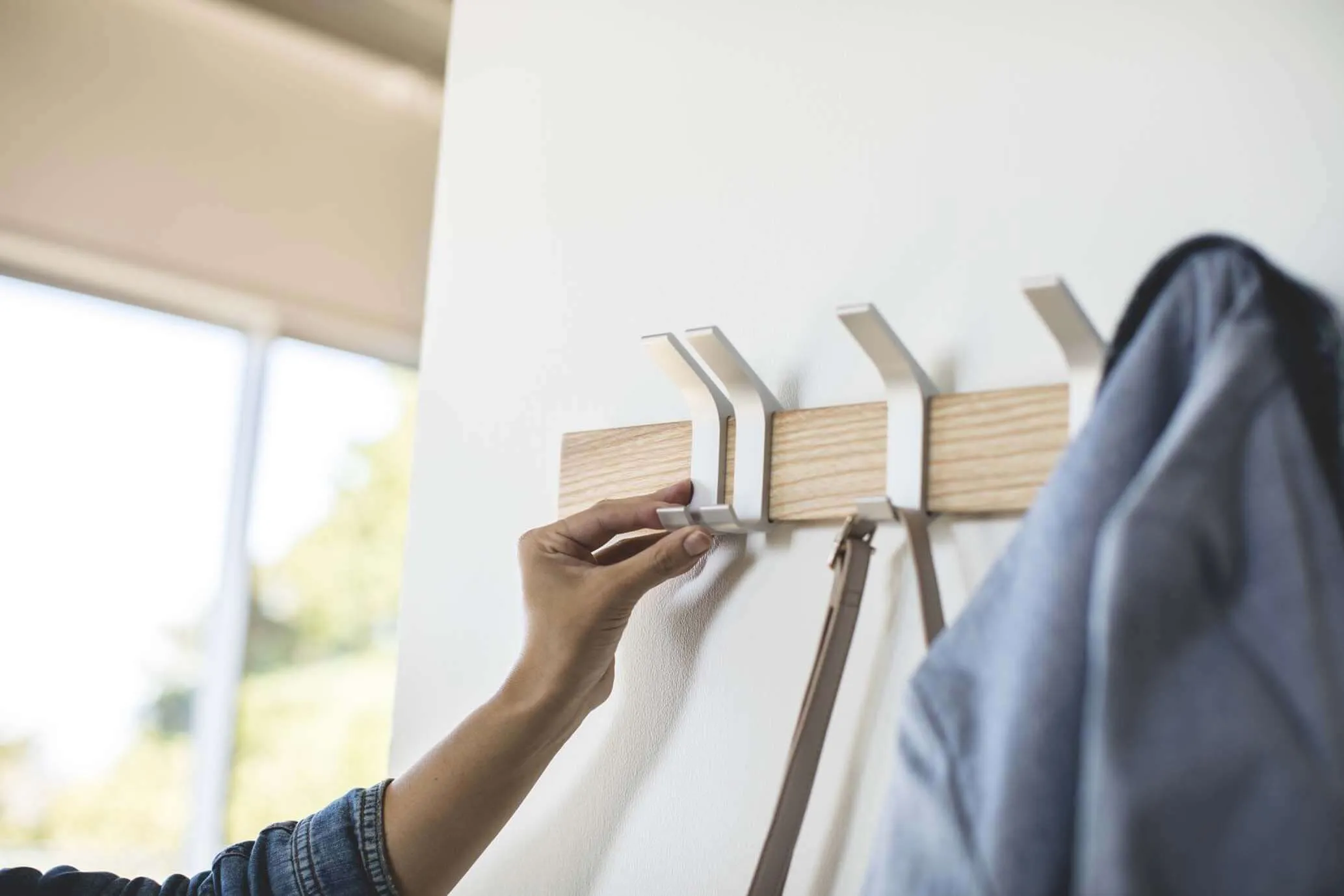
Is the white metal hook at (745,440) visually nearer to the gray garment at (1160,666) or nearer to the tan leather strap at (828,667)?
the tan leather strap at (828,667)

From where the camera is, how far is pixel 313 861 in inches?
29.0

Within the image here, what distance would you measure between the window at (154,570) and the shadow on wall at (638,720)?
2.01 m

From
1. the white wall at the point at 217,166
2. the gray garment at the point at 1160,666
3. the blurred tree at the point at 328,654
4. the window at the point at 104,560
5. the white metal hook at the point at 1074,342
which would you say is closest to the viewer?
the gray garment at the point at 1160,666

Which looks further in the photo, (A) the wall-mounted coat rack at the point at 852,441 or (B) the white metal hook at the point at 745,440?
(B) the white metal hook at the point at 745,440

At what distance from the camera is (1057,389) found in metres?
0.53

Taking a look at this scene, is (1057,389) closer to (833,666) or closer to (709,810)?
(833,666)

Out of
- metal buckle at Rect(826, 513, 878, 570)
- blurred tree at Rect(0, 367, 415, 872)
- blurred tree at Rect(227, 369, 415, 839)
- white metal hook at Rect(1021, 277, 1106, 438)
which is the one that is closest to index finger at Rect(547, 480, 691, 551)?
metal buckle at Rect(826, 513, 878, 570)

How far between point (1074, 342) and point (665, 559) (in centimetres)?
26

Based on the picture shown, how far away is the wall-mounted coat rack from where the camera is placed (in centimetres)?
53

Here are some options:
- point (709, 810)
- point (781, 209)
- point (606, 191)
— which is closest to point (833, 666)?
point (709, 810)

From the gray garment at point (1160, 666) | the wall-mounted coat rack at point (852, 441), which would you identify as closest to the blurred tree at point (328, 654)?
the wall-mounted coat rack at point (852, 441)

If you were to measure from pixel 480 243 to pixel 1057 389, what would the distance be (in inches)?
19.4

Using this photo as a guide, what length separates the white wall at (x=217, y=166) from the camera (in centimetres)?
226

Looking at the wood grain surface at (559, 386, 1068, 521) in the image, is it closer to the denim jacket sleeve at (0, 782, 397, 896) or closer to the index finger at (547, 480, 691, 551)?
the index finger at (547, 480, 691, 551)
